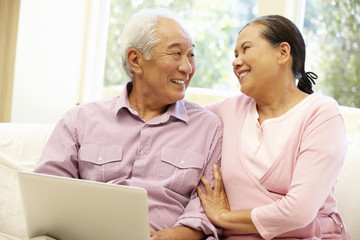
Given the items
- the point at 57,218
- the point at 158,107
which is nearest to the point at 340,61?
the point at 158,107

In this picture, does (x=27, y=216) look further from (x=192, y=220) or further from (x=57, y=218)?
(x=192, y=220)

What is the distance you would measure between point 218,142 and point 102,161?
441mm

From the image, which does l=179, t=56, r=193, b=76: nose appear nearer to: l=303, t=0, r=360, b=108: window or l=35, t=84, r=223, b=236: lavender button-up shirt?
l=35, t=84, r=223, b=236: lavender button-up shirt

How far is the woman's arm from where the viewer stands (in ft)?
5.43

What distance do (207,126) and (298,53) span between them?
430 mm

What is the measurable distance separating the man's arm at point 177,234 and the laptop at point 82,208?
228mm

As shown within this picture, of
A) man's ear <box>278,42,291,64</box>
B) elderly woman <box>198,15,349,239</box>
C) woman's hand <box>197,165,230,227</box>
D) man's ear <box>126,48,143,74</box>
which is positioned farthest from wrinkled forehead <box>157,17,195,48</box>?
woman's hand <box>197,165,230,227</box>

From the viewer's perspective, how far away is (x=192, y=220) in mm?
1701

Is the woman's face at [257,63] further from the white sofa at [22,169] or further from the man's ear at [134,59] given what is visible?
the white sofa at [22,169]

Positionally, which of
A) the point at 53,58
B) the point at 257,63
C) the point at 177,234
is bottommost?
the point at 177,234

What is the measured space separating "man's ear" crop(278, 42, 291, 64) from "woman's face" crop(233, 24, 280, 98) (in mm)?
14

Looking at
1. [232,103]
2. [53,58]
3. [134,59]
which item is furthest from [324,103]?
[53,58]

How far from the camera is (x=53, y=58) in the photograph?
3.87 meters

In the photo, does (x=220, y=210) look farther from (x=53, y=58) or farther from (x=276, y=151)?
(x=53, y=58)
